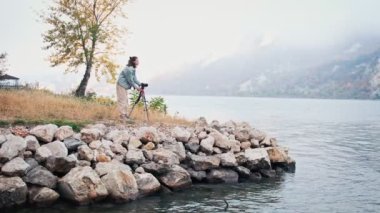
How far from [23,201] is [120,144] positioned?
500cm

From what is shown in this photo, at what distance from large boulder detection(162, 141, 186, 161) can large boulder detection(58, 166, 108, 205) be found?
15.3ft

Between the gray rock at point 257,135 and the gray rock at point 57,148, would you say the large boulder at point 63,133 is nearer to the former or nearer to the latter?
the gray rock at point 57,148

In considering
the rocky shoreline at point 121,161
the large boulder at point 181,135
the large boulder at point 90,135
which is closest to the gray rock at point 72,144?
the rocky shoreline at point 121,161

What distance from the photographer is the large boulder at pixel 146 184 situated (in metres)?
17.9

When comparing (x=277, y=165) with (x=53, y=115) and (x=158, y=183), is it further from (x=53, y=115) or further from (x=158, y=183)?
(x=53, y=115)

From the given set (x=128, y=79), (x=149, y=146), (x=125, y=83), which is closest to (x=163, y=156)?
(x=149, y=146)

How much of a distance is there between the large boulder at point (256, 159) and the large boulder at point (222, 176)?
0.98m

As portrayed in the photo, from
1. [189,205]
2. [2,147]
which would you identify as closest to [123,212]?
[189,205]

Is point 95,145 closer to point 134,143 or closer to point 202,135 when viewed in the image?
point 134,143

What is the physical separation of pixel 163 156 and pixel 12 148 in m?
5.97

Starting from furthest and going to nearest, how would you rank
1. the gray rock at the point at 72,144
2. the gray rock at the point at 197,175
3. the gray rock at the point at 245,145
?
the gray rock at the point at 245,145
the gray rock at the point at 197,175
the gray rock at the point at 72,144

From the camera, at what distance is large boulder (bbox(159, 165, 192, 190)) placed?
18.9 meters

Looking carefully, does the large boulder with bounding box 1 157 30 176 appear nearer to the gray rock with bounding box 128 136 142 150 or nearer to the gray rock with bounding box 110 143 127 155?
the gray rock with bounding box 110 143 127 155

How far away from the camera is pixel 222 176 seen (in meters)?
20.8
